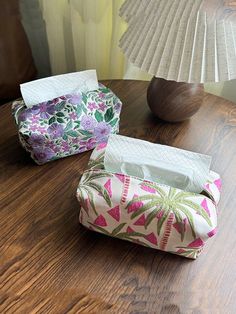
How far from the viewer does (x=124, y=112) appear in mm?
751

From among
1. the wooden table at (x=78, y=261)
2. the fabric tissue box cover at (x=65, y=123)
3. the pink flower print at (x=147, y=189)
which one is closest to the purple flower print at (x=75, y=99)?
the fabric tissue box cover at (x=65, y=123)

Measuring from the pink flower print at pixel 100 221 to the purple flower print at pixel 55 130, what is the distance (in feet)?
0.61

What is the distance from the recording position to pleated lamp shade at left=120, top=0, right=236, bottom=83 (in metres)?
0.48

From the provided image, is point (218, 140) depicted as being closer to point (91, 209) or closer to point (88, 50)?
point (91, 209)

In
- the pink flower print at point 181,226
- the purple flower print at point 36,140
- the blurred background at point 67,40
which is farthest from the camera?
the blurred background at point 67,40

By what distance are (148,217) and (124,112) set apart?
0.36 metres

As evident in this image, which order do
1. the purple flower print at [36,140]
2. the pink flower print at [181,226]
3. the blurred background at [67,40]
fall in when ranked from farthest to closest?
the blurred background at [67,40] < the purple flower print at [36,140] < the pink flower print at [181,226]

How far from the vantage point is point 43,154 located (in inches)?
23.5

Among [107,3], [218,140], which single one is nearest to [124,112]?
[218,140]

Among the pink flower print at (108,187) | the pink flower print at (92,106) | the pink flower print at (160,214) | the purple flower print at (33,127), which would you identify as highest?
the pink flower print at (92,106)

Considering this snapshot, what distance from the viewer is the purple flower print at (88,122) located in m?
0.59

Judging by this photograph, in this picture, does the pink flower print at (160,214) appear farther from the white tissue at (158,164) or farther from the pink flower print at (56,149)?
the pink flower print at (56,149)

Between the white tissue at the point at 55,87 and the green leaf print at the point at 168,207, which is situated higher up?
the white tissue at the point at 55,87

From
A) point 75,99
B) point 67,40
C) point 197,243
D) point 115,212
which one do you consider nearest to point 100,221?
point 115,212
